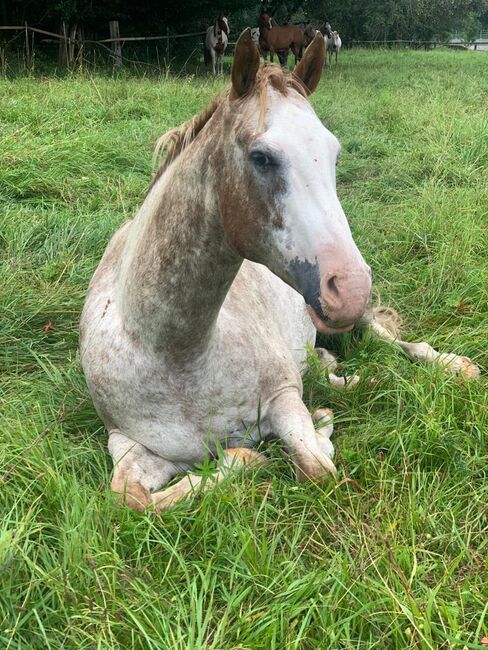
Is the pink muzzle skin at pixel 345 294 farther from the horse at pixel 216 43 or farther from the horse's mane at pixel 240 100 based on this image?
the horse at pixel 216 43

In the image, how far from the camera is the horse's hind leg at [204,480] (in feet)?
6.68

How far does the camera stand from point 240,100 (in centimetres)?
178

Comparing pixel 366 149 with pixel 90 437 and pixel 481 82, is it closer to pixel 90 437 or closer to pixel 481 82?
pixel 90 437

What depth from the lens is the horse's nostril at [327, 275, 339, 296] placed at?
150cm

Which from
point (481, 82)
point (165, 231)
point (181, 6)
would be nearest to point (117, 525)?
point (165, 231)

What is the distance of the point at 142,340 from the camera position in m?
2.11

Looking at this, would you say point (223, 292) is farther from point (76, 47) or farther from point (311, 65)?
point (76, 47)

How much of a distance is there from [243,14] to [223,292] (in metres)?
25.9

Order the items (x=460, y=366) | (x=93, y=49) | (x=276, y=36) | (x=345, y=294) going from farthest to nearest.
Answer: (x=276, y=36) < (x=93, y=49) < (x=460, y=366) < (x=345, y=294)

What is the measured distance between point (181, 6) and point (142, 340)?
61.3 ft

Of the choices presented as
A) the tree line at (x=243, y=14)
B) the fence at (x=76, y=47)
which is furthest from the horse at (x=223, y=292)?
the tree line at (x=243, y=14)

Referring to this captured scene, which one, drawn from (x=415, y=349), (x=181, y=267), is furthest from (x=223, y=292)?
(x=415, y=349)

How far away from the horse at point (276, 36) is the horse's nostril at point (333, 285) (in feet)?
61.2

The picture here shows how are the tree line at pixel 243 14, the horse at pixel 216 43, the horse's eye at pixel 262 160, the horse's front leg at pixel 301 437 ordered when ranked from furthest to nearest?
the horse at pixel 216 43
the tree line at pixel 243 14
the horse's front leg at pixel 301 437
the horse's eye at pixel 262 160
